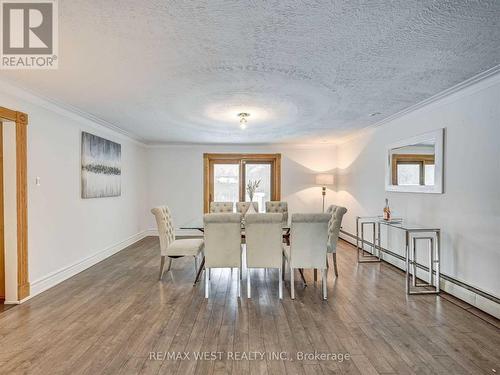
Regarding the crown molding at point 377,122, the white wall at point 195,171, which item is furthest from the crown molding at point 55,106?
the white wall at point 195,171

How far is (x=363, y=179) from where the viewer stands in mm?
5781

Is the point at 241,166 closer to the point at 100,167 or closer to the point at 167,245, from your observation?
the point at 100,167

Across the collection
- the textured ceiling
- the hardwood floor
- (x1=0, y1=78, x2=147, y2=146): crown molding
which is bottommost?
the hardwood floor

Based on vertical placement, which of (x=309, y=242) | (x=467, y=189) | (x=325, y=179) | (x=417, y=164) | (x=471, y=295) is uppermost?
(x=417, y=164)

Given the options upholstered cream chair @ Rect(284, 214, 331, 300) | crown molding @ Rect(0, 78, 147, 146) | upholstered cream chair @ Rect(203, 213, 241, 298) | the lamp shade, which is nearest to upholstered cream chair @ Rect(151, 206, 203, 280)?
upholstered cream chair @ Rect(203, 213, 241, 298)

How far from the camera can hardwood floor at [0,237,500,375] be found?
2.14 meters

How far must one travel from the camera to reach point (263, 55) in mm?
2393

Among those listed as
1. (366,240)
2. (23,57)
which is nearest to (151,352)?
(23,57)

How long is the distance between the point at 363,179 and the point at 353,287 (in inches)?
106

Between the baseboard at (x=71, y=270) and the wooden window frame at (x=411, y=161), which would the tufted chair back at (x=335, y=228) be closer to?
the wooden window frame at (x=411, y=161)

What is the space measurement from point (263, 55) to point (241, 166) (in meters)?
5.15

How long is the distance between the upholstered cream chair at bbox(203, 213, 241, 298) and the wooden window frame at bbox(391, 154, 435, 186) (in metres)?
Result: 2.68

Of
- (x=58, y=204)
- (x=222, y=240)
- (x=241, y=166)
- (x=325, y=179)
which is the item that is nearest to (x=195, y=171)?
(x=241, y=166)

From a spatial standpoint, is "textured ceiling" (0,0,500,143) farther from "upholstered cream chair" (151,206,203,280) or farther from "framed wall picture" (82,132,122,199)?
"upholstered cream chair" (151,206,203,280)
